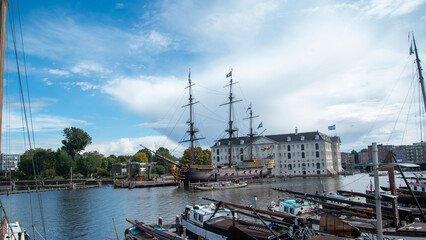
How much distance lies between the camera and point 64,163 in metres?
95.5

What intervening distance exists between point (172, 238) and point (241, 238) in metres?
4.01

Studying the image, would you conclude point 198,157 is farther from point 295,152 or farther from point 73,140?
point 73,140

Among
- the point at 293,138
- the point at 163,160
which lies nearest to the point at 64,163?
the point at 163,160

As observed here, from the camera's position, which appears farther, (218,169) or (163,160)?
(163,160)

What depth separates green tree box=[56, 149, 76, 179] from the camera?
313 ft

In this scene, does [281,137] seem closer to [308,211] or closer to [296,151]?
[296,151]

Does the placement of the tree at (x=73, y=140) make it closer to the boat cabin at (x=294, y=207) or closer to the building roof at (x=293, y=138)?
the building roof at (x=293, y=138)

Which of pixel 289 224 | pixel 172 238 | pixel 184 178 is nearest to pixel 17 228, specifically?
pixel 172 238

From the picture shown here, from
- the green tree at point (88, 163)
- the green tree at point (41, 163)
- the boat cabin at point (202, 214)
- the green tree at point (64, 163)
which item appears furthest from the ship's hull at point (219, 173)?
the green tree at point (41, 163)

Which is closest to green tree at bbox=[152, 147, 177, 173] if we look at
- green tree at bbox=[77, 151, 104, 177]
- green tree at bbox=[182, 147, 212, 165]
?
green tree at bbox=[182, 147, 212, 165]

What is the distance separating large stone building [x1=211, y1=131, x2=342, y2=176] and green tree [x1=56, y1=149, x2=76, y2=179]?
54.2 m

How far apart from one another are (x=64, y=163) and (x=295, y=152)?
273 ft

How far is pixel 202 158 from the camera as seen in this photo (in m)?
118

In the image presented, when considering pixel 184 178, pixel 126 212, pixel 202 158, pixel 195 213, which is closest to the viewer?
pixel 195 213
